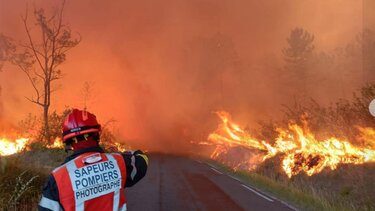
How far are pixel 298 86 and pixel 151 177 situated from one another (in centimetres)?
3850

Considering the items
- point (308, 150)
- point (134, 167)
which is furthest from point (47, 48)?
point (134, 167)

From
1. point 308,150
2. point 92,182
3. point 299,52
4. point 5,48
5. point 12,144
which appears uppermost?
point 299,52

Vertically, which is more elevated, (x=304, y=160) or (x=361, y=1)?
(x=361, y=1)

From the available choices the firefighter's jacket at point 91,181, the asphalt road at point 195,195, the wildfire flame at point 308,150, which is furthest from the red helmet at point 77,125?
the wildfire flame at point 308,150

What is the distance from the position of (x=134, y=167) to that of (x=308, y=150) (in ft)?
46.4

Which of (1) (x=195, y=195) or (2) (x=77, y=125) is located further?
(1) (x=195, y=195)

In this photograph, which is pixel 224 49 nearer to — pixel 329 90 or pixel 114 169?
pixel 329 90

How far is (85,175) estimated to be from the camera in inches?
123

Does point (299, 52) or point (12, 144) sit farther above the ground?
point (299, 52)

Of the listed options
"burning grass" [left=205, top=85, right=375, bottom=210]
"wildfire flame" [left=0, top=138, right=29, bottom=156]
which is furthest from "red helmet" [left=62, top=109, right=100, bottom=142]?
"wildfire flame" [left=0, top=138, right=29, bottom=156]

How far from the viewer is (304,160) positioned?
53.4 feet

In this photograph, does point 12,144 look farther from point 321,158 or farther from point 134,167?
point 134,167

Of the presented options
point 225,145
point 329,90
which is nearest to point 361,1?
point 329,90

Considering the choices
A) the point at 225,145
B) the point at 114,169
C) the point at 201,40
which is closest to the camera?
the point at 114,169
